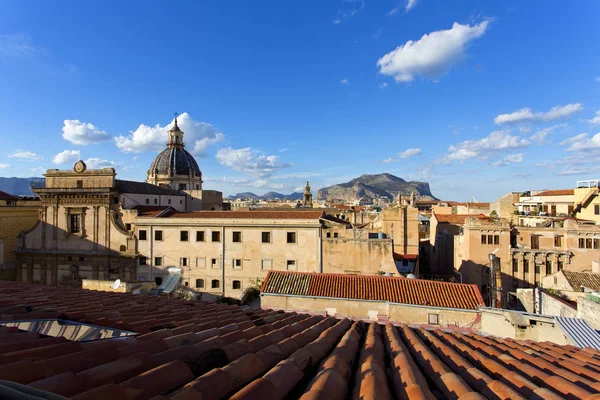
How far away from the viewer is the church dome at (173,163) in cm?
5938

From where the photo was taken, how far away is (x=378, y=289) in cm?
1683

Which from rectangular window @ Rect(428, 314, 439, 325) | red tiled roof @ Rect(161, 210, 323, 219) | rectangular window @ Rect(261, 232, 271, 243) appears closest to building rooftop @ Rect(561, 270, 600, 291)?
rectangular window @ Rect(428, 314, 439, 325)

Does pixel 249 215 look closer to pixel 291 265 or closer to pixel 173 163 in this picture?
pixel 291 265

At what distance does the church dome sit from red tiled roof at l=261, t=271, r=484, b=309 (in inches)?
1841

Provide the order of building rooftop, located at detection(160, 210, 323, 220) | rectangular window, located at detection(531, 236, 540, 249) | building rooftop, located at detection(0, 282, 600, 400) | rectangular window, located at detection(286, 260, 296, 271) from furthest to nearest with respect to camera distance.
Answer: building rooftop, located at detection(160, 210, 323, 220) → rectangular window, located at detection(531, 236, 540, 249) → rectangular window, located at detection(286, 260, 296, 271) → building rooftop, located at detection(0, 282, 600, 400)

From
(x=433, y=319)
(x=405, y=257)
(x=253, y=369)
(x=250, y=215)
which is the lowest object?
(x=433, y=319)

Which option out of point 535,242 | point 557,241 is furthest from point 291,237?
point 557,241

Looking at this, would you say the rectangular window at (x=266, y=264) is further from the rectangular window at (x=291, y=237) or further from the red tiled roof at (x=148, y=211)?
the red tiled roof at (x=148, y=211)

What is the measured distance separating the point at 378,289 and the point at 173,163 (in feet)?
169

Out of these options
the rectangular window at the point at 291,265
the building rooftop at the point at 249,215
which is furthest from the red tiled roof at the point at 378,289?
the building rooftop at the point at 249,215

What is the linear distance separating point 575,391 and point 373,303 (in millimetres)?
12672

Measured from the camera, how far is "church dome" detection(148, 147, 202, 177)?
59375 millimetres

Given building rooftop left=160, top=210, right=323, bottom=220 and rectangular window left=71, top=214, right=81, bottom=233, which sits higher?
building rooftop left=160, top=210, right=323, bottom=220

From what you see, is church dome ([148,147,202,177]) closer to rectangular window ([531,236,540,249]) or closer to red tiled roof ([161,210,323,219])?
red tiled roof ([161,210,323,219])
